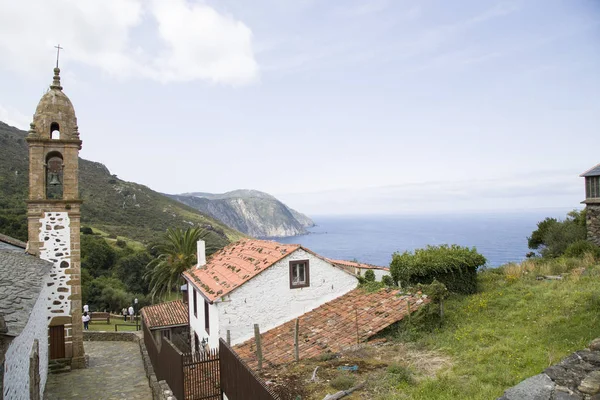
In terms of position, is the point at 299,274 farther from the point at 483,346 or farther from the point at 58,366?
the point at 58,366

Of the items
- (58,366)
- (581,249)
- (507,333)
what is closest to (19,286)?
(58,366)

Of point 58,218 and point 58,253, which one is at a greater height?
point 58,218

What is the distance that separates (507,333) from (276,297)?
8.43m

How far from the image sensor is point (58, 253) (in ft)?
51.3

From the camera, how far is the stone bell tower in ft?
50.4

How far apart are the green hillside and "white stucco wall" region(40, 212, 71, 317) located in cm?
3043

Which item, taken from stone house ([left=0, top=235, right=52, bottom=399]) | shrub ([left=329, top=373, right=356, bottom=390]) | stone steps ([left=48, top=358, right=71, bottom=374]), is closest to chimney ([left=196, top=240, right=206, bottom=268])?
stone steps ([left=48, top=358, right=71, bottom=374])

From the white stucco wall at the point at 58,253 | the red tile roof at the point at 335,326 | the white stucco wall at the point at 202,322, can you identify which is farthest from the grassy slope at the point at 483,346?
the white stucco wall at the point at 58,253

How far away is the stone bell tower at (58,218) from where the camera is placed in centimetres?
1538

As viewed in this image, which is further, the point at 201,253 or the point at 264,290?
the point at 201,253

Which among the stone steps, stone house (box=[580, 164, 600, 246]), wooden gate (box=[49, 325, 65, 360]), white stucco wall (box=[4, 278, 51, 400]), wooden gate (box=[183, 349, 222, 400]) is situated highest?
stone house (box=[580, 164, 600, 246])

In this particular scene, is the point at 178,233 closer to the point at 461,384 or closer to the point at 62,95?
the point at 62,95

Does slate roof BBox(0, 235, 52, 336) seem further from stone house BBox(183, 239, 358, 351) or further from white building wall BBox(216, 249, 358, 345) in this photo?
white building wall BBox(216, 249, 358, 345)

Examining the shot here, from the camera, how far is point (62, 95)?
1658 centimetres
